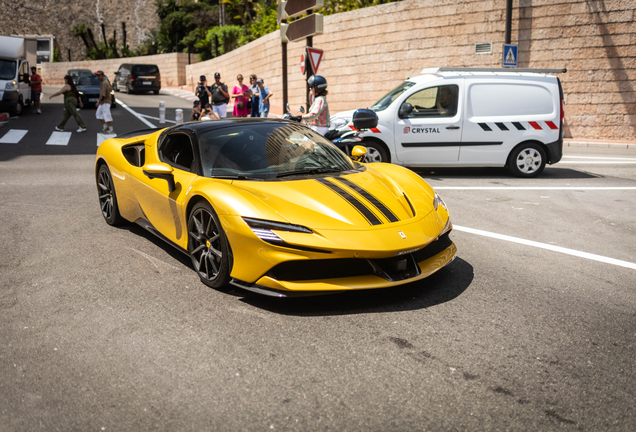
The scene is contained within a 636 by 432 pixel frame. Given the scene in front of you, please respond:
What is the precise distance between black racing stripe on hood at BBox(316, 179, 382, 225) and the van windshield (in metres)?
20.8

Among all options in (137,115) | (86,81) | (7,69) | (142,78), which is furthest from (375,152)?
(142,78)

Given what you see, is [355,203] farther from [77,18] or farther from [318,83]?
[77,18]

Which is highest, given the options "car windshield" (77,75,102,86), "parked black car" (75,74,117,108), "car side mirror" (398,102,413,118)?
"car windshield" (77,75,102,86)

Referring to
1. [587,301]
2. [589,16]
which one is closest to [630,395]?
[587,301]

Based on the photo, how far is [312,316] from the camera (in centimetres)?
382

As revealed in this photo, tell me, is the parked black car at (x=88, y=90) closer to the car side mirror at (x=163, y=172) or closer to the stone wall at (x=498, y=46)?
the stone wall at (x=498, y=46)

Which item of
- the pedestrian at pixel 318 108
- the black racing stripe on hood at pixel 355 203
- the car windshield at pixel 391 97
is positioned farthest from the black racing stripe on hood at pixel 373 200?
the car windshield at pixel 391 97

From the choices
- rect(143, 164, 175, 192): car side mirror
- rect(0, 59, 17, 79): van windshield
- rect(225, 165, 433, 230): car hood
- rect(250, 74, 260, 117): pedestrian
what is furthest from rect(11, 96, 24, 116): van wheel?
rect(225, 165, 433, 230): car hood

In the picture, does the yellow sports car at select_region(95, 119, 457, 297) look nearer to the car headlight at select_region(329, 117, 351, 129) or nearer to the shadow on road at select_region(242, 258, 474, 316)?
the shadow on road at select_region(242, 258, 474, 316)

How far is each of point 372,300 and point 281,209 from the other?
90cm

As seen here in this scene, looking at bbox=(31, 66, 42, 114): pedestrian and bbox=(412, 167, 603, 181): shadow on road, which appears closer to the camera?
bbox=(412, 167, 603, 181): shadow on road

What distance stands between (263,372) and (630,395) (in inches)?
72.2

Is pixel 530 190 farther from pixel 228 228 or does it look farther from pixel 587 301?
pixel 228 228

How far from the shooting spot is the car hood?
3959 millimetres
